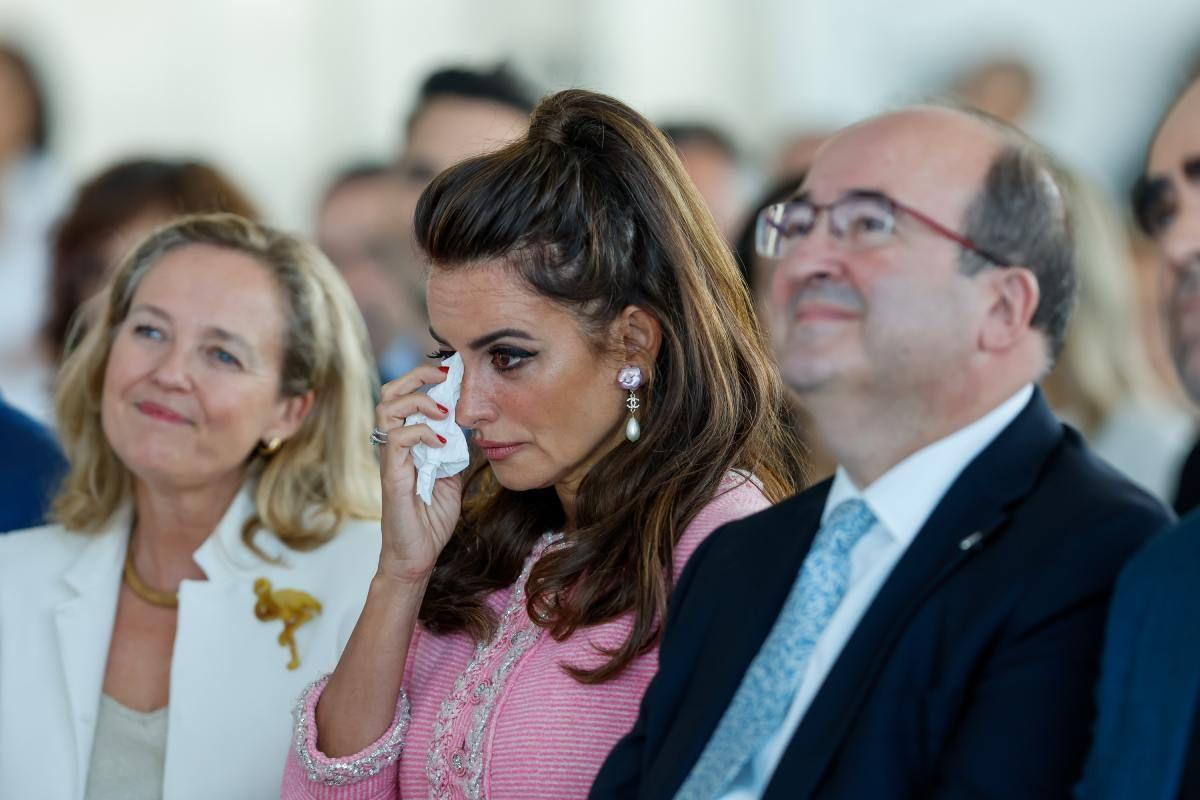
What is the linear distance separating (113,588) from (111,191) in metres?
1.50

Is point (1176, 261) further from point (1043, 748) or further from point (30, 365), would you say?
point (30, 365)

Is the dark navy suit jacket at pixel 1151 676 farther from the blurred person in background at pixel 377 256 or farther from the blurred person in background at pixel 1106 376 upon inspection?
the blurred person in background at pixel 377 256

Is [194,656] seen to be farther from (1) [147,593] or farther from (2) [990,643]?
(2) [990,643]

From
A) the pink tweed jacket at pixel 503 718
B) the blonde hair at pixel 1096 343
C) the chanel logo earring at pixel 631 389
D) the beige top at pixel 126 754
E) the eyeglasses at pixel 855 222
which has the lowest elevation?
the beige top at pixel 126 754

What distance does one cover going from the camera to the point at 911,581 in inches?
71.6

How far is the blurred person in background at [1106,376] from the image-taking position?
4.09 m

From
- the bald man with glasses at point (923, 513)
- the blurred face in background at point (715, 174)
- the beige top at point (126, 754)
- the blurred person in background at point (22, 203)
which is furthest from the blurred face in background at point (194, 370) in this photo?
A: the blurred person in background at point (22, 203)

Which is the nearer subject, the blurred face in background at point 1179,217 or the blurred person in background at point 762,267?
the blurred face in background at point 1179,217

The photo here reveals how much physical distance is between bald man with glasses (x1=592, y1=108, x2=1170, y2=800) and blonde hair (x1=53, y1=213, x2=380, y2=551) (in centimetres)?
150

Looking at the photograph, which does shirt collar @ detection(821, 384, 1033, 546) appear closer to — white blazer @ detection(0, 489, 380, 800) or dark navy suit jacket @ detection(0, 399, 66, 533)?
white blazer @ detection(0, 489, 380, 800)

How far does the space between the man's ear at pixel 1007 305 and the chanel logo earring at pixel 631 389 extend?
2.41 ft

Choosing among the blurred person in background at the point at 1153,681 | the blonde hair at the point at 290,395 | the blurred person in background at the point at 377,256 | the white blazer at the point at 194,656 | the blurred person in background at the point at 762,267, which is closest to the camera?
the blurred person in background at the point at 1153,681

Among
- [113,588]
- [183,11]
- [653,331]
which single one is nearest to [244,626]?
[113,588]

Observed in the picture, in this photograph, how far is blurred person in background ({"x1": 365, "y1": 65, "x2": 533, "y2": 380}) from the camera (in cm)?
445
